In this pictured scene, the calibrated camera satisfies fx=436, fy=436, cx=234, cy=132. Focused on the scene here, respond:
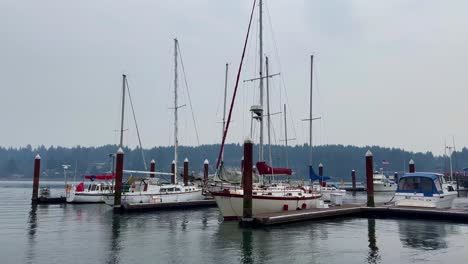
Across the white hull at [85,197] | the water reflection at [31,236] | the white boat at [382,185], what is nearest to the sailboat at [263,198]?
the water reflection at [31,236]

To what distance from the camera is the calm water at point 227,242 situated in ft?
58.0

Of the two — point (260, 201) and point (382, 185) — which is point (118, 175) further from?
point (382, 185)

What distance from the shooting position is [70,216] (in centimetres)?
3506

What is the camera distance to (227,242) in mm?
21281

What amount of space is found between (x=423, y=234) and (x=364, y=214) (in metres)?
9.17

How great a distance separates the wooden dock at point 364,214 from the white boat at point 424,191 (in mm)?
1340

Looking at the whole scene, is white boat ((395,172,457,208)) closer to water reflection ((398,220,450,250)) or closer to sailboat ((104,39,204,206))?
water reflection ((398,220,450,250))

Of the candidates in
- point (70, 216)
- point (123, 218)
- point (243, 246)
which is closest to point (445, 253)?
point (243, 246)

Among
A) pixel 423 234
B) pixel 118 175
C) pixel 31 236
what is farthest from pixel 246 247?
pixel 118 175

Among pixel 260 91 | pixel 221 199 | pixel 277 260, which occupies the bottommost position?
pixel 277 260

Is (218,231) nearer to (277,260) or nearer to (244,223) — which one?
(244,223)

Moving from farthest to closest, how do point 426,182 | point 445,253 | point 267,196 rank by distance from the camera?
point 426,182
point 267,196
point 445,253

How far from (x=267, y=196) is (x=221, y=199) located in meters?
3.04

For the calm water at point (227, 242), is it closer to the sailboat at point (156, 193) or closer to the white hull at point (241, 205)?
the white hull at point (241, 205)
